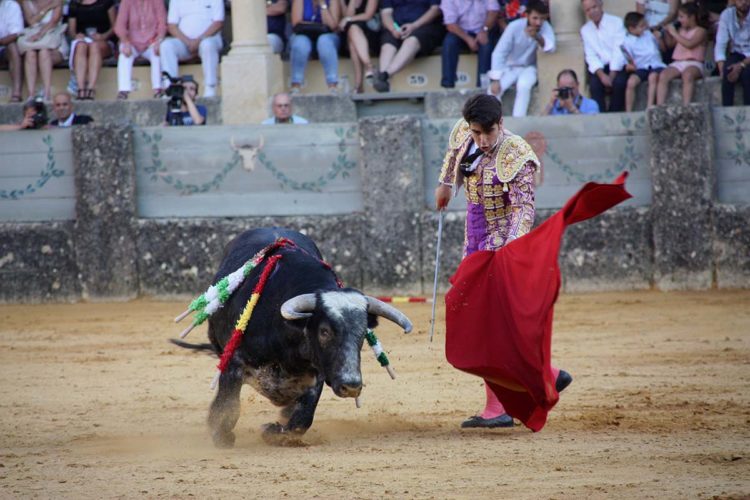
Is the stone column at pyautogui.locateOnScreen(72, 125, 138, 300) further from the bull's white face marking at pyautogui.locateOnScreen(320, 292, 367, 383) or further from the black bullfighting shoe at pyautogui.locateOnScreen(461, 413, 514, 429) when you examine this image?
the bull's white face marking at pyautogui.locateOnScreen(320, 292, 367, 383)

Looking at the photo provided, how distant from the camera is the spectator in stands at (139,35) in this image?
13688mm

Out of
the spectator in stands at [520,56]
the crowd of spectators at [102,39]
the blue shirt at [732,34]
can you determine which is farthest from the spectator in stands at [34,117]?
the blue shirt at [732,34]

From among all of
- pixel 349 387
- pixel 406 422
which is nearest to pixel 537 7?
pixel 406 422

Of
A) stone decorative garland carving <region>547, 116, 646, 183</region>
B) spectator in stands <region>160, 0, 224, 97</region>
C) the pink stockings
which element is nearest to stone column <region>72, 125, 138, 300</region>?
spectator in stands <region>160, 0, 224, 97</region>

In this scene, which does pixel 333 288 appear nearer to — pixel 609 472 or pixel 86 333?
pixel 609 472

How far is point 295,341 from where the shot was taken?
5.89 metres

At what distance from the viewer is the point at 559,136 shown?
1147 cm

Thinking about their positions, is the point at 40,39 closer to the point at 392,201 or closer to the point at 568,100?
the point at 392,201

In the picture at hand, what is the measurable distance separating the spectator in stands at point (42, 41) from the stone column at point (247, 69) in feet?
6.84

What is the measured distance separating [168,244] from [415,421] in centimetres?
551

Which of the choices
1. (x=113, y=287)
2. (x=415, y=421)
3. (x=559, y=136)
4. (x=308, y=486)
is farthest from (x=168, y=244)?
(x=308, y=486)

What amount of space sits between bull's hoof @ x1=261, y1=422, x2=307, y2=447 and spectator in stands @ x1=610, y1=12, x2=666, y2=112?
23.2 feet

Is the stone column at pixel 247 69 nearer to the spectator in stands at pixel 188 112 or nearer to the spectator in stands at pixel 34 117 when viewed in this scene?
the spectator in stands at pixel 188 112

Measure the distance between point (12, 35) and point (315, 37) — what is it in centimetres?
339
